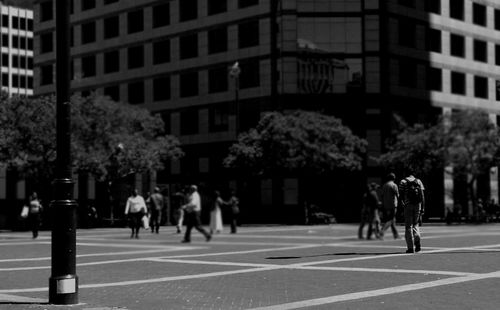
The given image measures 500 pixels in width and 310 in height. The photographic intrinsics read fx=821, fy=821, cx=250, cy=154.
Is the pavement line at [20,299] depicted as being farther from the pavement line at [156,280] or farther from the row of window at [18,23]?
the row of window at [18,23]

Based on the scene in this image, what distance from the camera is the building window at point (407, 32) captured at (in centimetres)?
5730

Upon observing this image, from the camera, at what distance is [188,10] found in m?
61.2

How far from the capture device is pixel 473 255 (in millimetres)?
16906

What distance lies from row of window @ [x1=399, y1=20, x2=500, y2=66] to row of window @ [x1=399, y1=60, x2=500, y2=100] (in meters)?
1.42

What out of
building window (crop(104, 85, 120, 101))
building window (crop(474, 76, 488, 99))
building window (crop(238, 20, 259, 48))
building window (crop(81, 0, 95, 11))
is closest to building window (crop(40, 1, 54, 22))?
building window (crop(81, 0, 95, 11))

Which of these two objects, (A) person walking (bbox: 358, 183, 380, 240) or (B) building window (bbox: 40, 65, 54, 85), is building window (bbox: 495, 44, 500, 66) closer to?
(B) building window (bbox: 40, 65, 54, 85)

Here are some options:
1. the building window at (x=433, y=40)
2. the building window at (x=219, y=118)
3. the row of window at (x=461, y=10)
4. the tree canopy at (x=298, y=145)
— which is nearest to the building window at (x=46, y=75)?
the building window at (x=219, y=118)

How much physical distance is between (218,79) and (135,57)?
8.64m

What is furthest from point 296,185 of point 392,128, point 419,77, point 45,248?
point 45,248

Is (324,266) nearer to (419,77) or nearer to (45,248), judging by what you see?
(45,248)

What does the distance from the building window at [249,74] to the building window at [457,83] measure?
15.2 meters

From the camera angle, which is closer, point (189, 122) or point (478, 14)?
point (189, 122)

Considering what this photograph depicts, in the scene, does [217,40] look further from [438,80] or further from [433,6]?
[438,80]

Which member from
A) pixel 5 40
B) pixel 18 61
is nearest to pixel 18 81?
pixel 18 61
